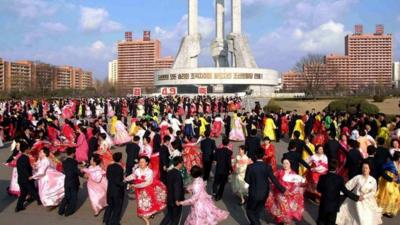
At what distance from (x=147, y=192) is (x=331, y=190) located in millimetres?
2898

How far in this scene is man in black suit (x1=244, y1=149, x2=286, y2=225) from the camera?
263 inches

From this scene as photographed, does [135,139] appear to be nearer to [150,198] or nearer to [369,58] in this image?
[150,198]

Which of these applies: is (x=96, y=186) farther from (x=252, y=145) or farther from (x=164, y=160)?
(x=252, y=145)

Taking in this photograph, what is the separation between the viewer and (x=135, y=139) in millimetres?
9883

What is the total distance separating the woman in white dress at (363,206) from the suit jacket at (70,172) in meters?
4.52

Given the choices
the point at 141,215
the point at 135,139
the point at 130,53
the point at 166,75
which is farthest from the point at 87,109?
the point at 130,53

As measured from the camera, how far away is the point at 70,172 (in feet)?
24.9

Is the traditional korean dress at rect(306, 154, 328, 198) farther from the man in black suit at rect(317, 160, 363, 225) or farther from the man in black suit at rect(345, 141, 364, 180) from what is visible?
the man in black suit at rect(317, 160, 363, 225)

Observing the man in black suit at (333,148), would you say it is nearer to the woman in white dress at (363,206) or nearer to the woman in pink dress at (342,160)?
the woman in pink dress at (342,160)

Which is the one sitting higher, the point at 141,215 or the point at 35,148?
the point at 35,148

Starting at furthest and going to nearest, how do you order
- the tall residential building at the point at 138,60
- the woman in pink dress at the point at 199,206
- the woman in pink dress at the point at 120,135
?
the tall residential building at the point at 138,60 → the woman in pink dress at the point at 120,135 → the woman in pink dress at the point at 199,206

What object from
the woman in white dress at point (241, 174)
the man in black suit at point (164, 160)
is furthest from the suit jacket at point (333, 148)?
the man in black suit at point (164, 160)

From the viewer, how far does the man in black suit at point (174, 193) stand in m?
6.46

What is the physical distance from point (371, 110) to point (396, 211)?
18.7 metres
